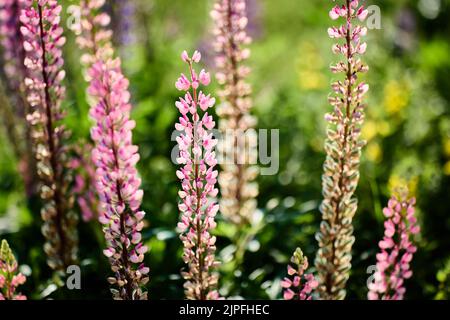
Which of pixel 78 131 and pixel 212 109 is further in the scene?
pixel 212 109

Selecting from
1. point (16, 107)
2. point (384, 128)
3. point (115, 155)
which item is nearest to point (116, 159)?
point (115, 155)

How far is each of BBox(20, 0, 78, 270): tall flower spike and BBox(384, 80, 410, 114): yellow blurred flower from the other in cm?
267

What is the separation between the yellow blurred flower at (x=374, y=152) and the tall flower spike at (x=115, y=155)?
2.44 meters

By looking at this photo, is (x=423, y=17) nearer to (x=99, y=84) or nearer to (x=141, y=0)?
(x=141, y=0)

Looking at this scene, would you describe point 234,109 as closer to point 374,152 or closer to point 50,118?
point 50,118

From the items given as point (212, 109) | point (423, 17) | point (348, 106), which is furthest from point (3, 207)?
point (423, 17)

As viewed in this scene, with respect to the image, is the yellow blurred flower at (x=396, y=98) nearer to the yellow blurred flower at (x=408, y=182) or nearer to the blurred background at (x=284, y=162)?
the blurred background at (x=284, y=162)

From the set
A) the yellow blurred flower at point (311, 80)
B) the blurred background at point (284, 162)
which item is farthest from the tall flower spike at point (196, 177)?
the yellow blurred flower at point (311, 80)

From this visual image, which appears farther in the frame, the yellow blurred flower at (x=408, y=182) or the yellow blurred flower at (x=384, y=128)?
the yellow blurred flower at (x=384, y=128)

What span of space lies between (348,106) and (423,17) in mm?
5798

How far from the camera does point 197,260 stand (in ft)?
7.22

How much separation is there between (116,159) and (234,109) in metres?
0.99

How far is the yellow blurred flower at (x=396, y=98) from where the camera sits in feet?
14.8

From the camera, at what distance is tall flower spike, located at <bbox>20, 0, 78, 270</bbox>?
2.20 m
